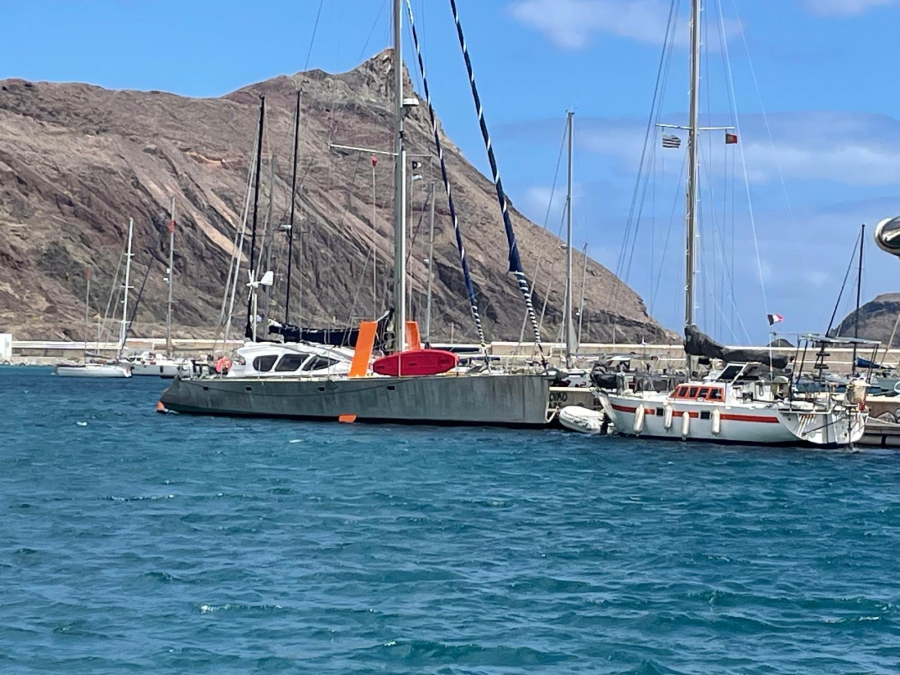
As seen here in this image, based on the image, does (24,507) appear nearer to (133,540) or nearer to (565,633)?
(133,540)

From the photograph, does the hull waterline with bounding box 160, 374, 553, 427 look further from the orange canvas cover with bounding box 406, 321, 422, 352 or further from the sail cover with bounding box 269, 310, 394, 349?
the sail cover with bounding box 269, 310, 394, 349

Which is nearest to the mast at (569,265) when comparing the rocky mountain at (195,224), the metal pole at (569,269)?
the metal pole at (569,269)

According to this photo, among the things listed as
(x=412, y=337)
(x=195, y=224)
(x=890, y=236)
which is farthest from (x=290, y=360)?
(x=195, y=224)

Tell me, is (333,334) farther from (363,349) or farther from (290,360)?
(363,349)

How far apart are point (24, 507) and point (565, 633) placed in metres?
12.8

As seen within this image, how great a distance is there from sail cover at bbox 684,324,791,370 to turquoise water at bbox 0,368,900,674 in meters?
3.78

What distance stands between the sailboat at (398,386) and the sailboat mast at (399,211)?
0.03 m

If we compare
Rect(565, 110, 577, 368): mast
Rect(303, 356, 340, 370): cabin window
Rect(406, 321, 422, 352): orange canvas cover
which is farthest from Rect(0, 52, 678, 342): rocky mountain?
Rect(406, 321, 422, 352): orange canvas cover

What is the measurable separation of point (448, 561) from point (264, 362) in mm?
26576

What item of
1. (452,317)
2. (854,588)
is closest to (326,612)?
(854,588)

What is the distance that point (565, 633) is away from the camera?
49.6ft

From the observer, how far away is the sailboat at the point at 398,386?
4112cm

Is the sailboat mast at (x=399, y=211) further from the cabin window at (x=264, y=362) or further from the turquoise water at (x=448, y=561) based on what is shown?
the turquoise water at (x=448, y=561)

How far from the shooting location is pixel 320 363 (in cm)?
4388
